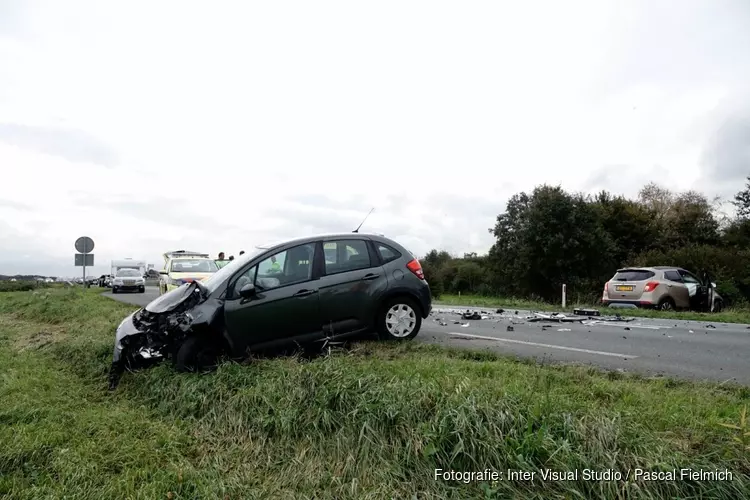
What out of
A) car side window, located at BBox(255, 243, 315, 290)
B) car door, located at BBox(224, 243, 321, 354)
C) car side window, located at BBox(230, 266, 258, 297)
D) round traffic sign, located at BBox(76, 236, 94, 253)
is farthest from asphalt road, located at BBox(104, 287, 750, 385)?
round traffic sign, located at BBox(76, 236, 94, 253)

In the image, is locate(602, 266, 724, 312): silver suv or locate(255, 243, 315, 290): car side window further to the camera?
locate(602, 266, 724, 312): silver suv

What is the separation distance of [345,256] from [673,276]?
12407 millimetres

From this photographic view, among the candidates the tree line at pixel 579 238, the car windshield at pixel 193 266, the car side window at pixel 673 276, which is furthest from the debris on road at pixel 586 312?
the tree line at pixel 579 238

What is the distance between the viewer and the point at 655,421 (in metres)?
3.67

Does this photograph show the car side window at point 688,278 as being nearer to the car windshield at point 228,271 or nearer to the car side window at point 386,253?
the car side window at point 386,253

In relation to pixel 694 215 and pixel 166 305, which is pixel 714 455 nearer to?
pixel 166 305

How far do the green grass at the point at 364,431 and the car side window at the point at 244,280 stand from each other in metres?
0.97

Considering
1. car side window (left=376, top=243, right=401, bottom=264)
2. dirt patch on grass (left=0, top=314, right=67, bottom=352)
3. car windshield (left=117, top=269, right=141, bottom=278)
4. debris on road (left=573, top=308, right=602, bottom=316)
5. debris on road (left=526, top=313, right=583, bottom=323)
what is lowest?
dirt patch on grass (left=0, top=314, right=67, bottom=352)

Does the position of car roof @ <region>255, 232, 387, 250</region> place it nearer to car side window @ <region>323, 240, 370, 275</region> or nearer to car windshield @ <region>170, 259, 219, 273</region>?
car side window @ <region>323, 240, 370, 275</region>

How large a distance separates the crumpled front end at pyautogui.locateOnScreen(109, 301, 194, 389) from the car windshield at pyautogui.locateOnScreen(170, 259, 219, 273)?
10970 millimetres

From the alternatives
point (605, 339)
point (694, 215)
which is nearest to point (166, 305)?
point (605, 339)

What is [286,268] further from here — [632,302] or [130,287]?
[130,287]

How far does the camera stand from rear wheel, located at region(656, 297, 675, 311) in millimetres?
14727

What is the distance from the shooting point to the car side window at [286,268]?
6.48 metres
